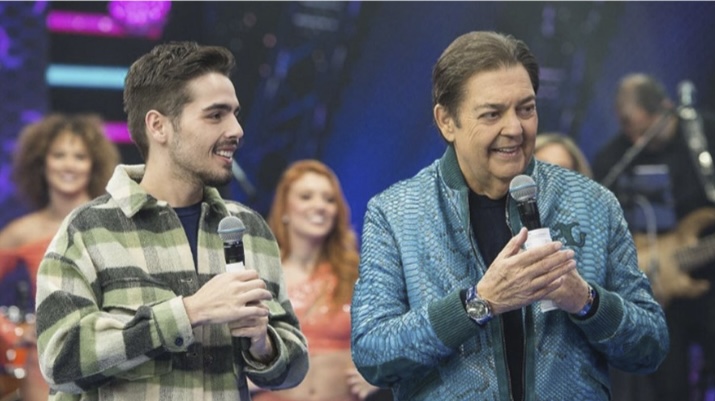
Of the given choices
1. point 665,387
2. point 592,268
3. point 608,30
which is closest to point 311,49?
point 608,30

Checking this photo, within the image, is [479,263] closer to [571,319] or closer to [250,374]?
[571,319]

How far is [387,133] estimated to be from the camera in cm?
611

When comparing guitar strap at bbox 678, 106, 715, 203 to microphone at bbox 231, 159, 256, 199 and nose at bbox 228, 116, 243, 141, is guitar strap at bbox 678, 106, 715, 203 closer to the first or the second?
microphone at bbox 231, 159, 256, 199

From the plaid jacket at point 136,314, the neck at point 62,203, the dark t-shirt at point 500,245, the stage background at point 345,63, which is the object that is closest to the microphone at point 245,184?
the stage background at point 345,63

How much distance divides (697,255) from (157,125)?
4.09 m

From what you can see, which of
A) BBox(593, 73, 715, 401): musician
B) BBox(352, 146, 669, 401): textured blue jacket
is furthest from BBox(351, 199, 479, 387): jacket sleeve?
BBox(593, 73, 715, 401): musician

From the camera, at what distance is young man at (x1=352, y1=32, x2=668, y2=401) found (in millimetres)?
2408

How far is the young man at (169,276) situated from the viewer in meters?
2.50

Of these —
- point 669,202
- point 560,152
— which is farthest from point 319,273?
point 669,202

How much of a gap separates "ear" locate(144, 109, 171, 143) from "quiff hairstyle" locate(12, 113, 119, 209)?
2.76m

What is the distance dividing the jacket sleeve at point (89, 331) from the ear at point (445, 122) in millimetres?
740

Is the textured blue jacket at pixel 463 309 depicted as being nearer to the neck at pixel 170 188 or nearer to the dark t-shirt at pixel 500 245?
the dark t-shirt at pixel 500 245

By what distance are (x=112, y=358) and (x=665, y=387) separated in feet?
14.1

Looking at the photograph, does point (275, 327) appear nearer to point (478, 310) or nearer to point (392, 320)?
point (392, 320)
